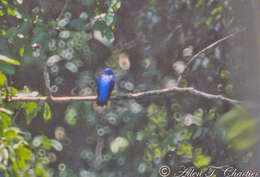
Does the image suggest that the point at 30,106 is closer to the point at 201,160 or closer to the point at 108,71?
the point at 108,71

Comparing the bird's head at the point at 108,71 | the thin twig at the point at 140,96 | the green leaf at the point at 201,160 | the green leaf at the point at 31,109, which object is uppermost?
the bird's head at the point at 108,71

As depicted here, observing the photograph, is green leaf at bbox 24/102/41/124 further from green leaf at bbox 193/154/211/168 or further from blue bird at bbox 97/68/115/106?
green leaf at bbox 193/154/211/168

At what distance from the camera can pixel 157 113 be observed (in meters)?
2.13

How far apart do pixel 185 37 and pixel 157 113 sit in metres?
0.49

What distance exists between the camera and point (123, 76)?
2141 mm

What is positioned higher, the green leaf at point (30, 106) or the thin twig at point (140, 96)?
the thin twig at point (140, 96)

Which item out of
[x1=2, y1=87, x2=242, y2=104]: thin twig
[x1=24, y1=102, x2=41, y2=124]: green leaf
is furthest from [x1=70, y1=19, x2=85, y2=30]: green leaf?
[x1=24, y1=102, x2=41, y2=124]: green leaf

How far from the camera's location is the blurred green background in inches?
73.5

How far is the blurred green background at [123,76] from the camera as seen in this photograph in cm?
187

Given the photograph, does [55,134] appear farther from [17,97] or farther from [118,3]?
[118,3]

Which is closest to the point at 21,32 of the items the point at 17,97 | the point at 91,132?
the point at 17,97

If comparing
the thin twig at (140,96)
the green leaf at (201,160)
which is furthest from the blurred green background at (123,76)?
the thin twig at (140,96)

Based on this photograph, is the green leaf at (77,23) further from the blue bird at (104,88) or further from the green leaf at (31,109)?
the green leaf at (31,109)

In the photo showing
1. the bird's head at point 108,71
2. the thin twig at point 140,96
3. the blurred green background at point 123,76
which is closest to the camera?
the thin twig at point 140,96
